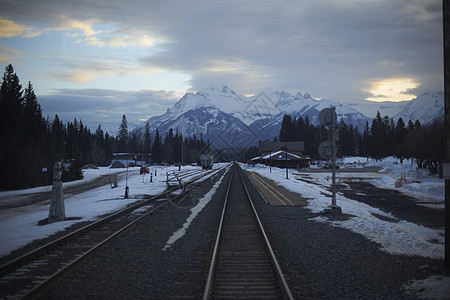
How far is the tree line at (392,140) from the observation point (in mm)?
41250

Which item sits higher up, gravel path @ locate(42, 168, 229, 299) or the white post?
the white post

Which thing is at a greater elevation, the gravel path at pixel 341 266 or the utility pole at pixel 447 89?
the utility pole at pixel 447 89

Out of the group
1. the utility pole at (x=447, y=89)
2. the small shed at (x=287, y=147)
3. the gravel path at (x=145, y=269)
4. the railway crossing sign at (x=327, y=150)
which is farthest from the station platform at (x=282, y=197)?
the small shed at (x=287, y=147)

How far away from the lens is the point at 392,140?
329 feet

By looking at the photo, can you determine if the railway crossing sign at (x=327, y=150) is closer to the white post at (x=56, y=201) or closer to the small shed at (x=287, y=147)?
the white post at (x=56, y=201)

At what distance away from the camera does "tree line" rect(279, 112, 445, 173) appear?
41.2 meters

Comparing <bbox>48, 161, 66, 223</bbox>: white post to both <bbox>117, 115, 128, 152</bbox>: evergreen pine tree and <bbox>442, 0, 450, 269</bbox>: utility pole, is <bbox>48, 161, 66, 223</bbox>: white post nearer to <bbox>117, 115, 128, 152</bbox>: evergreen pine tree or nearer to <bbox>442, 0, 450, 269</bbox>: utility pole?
<bbox>442, 0, 450, 269</bbox>: utility pole

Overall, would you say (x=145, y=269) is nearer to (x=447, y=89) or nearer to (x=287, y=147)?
(x=447, y=89)

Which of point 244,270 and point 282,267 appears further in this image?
point 282,267

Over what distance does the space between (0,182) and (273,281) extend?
39131 millimetres

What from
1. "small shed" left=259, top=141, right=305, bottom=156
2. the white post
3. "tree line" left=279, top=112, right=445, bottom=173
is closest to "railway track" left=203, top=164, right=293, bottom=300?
"tree line" left=279, top=112, right=445, bottom=173

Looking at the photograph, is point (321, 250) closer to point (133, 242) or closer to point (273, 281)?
point (273, 281)

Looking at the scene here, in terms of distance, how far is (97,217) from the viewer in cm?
A: 1359

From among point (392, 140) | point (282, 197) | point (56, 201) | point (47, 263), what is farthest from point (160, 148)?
point (47, 263)
